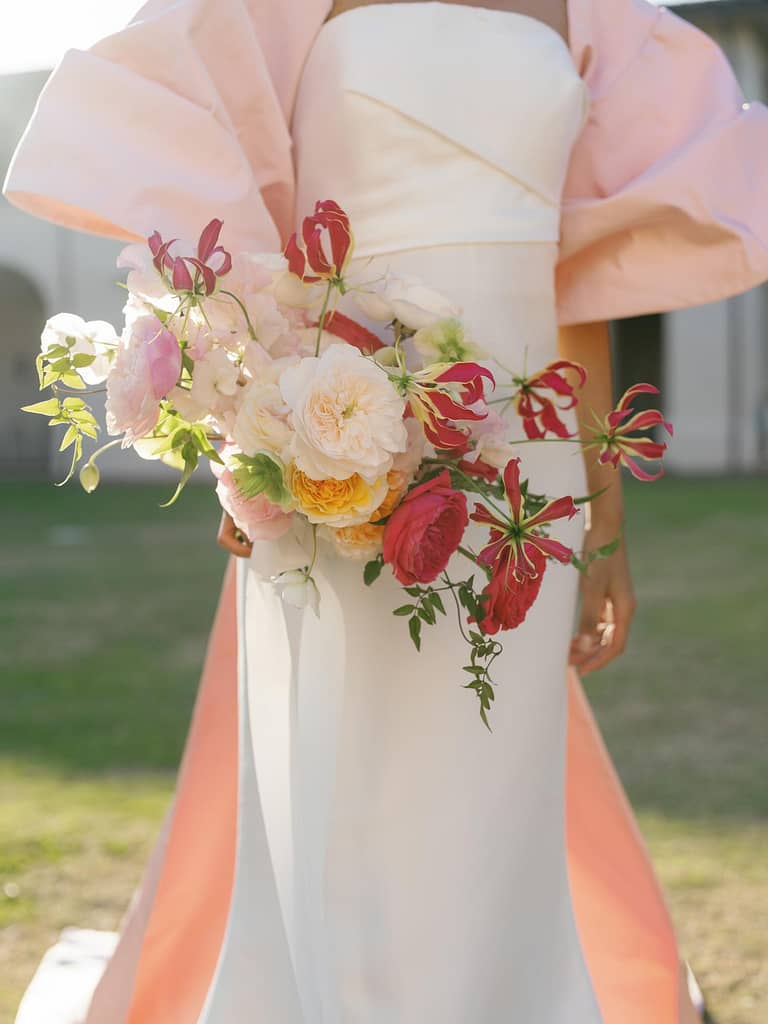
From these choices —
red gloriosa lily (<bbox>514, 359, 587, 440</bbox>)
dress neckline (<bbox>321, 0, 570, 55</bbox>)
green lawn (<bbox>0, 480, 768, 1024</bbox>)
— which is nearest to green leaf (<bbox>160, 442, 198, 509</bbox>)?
red gloriosa lily (<bbox>514, 359, 587, 440</bbox>)

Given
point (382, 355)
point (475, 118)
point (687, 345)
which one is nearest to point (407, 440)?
point (382, 355)

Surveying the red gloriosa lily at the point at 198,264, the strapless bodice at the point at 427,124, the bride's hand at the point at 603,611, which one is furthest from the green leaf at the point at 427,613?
the bride's hand at the point at 603,611

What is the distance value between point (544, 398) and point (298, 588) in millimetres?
480

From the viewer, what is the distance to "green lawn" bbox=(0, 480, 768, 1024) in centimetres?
304

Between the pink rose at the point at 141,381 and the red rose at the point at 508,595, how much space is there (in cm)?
43

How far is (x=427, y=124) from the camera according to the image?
189 centimetres

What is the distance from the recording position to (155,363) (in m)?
1.44

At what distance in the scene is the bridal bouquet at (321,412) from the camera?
1430mm

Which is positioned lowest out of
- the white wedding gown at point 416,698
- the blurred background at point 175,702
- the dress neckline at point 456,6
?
the blurred background at point 175,702

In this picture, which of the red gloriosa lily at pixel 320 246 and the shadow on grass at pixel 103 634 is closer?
the red gloriosa lily at pixel 320 246

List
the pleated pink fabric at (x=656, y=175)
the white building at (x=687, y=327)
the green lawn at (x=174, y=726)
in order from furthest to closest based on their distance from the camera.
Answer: the white building at (x=687, y=327), the green lawn at (x=174, y=726), the pleated pink fabric at (x=656, y=175)

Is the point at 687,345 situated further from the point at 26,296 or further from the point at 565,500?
the point at 565,500

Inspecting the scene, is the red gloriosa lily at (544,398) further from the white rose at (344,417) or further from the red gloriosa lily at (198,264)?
the red gloriosa lily at (198,264)

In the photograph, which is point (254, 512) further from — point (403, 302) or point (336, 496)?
point (403, 302)
